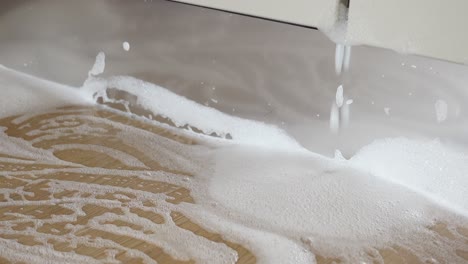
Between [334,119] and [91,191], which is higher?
[334,119]

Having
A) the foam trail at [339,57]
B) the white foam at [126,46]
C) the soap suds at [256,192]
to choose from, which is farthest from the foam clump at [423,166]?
the white foam at [126,46]

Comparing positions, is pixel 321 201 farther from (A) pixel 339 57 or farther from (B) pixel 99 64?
(B) pixel 99 64

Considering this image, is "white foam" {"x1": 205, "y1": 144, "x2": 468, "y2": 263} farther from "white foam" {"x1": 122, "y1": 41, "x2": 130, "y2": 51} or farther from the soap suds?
"white foam" {"x1": 122, "y1": 41, "x2": 130, "y2": 51}

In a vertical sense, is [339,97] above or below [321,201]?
above

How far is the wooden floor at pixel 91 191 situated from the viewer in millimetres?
769

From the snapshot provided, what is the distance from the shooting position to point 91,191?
0.89 meters

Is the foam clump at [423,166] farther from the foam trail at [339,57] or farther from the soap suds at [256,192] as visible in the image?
the foam trail at [339,57]

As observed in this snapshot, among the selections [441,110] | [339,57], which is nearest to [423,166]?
[441,110]

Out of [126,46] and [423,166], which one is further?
[126,46]

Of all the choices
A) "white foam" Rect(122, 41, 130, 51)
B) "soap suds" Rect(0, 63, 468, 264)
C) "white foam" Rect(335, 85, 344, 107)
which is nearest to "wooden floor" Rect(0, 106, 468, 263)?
"soap suds" Rect(0, 63, 468, 264)

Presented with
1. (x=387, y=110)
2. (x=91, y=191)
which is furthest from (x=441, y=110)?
(x=91, y=191)

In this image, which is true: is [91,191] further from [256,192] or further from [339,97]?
[339,97]

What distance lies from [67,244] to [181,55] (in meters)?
0.41

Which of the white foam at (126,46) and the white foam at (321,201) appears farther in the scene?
the white foam at (126,46)
